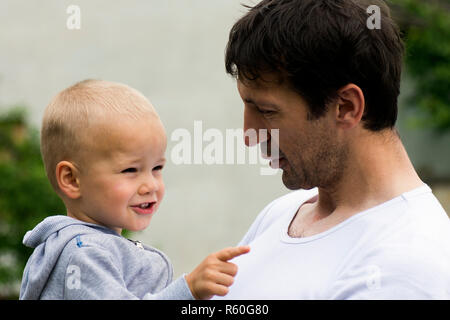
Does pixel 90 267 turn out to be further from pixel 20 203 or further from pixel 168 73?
pixel 168 73

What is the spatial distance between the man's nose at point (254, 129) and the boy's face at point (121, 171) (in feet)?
0.88

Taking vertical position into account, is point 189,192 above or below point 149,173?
below

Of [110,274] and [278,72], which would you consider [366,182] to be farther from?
[110,274]

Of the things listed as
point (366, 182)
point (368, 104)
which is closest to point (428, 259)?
point (366, 182)

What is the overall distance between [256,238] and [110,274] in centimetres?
62

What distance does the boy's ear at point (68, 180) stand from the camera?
2006mm

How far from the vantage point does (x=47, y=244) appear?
6.36 ft

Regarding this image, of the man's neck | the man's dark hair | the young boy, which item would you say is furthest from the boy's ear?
the man's neck

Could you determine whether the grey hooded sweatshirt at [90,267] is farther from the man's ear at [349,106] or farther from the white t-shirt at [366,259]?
the man's ear at [349,106]

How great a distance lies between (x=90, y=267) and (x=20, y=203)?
3239 mm

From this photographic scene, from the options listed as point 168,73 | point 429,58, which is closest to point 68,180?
point 168,73

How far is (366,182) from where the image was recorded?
198cm

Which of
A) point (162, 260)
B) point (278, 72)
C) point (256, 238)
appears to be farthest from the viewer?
point (256, 238)
